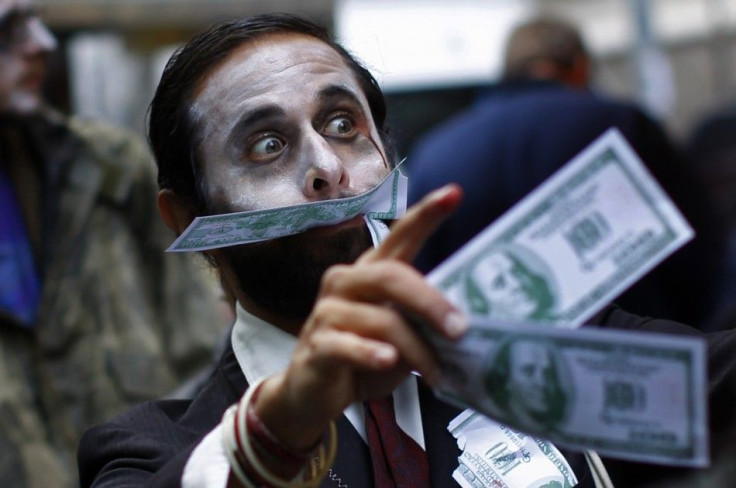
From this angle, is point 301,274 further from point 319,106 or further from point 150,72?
point 150,72

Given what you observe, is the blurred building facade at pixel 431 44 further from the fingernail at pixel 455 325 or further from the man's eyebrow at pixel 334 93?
the fingernail at pixel 455 325

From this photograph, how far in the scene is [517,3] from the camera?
32.3 ft

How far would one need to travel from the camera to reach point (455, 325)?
5.24 feet

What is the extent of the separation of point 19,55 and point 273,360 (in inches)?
91.5

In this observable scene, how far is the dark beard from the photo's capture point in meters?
2.32

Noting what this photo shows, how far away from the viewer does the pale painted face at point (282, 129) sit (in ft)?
7.88

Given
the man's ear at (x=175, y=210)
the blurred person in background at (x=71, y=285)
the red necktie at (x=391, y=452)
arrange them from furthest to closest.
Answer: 1. the blurred person in background at (x=71, y=285)
2. the man's ear at (x=175, y=210)
3. the red necktie at (x=391, y=452)

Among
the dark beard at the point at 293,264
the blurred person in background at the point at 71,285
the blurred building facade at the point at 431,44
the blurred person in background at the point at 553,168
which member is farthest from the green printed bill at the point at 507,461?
the blurred person in background at the point at 553,168

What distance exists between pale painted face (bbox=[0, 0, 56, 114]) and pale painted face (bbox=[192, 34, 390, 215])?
1939 millimetres

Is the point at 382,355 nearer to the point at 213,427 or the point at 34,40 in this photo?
the point at 213,427

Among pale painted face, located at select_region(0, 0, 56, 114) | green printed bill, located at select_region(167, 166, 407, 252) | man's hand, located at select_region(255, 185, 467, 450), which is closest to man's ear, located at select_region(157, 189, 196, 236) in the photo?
green printed bill, located at select_region(167, 166, 407, 252)

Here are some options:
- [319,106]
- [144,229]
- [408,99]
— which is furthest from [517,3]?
[319,106]

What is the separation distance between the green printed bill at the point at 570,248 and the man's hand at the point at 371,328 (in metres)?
0.07

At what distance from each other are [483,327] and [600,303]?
0.18 meters
